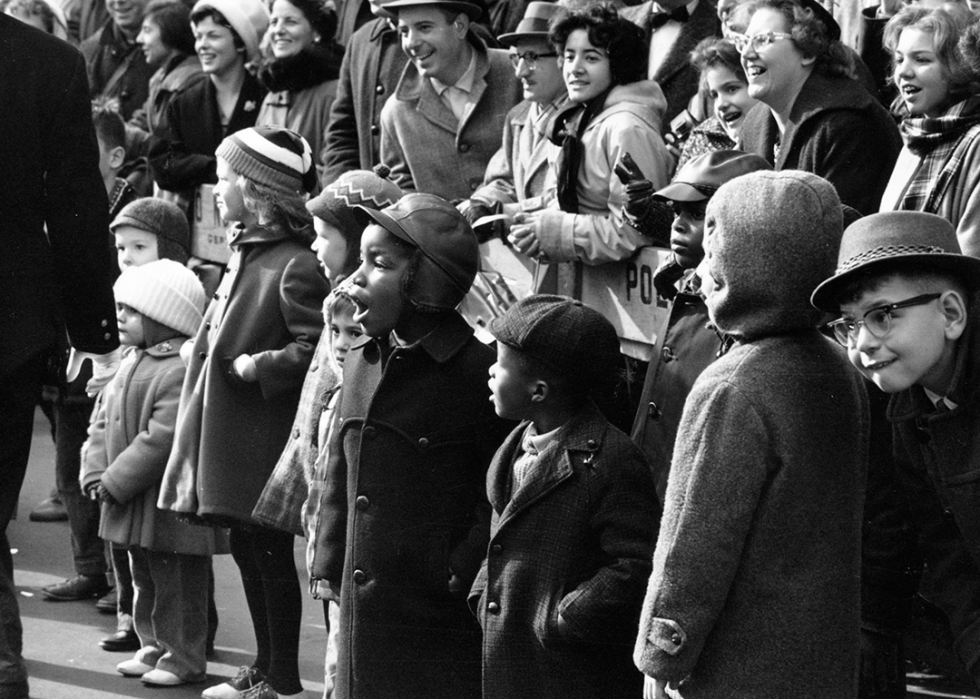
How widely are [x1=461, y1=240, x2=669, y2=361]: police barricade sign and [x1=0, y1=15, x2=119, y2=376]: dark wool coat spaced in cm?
120

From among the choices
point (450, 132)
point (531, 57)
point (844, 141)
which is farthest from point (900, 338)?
point (450, 132)

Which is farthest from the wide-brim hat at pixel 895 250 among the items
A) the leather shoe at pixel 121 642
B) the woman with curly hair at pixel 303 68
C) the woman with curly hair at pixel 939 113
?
the woman with curly hair at pixel 303 68

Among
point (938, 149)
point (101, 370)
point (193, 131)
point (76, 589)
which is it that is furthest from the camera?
point (193, 131)

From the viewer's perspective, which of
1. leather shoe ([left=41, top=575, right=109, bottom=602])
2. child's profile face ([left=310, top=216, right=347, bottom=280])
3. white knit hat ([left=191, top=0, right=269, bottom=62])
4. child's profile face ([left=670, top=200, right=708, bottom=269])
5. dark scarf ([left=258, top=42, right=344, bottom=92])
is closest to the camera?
child's profile face ([left=670, top=200, right=708, bottom=269])

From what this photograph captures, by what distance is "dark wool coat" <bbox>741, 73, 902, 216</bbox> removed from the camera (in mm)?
4988

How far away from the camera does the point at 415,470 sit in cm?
477

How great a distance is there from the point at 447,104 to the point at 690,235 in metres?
2.38

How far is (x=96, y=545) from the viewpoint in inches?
294

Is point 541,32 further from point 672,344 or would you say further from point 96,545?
point 96,545

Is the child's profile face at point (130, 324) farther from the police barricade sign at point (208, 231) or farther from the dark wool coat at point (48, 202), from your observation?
the police barricade sign at point (208, 231)

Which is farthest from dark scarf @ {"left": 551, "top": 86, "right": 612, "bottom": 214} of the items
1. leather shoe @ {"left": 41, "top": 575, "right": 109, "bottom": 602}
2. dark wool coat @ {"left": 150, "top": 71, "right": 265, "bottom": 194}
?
leather shoe @ {"left": 41, "top": 575, "right": 109, "bottom": 602}

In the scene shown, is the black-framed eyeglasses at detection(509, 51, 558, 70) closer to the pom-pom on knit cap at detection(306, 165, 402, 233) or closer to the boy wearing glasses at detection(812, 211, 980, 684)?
the pom-pom on knit cap at detection(306, 165, 402, 233)

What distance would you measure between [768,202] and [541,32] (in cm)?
261

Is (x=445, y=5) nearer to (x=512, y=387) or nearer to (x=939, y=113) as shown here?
(x=939, y=113)
